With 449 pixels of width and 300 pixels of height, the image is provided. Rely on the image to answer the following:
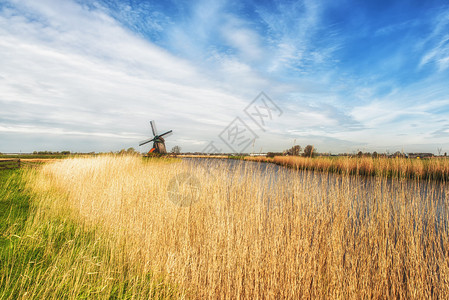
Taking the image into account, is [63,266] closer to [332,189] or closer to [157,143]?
[332,189]

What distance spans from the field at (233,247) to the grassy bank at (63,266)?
0.02 metres

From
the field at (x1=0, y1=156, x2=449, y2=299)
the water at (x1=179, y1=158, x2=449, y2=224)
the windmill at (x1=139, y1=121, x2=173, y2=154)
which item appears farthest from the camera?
the windmill at (x1=139, y1=121, x2=173, y2=154)

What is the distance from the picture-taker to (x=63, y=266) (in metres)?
2.75

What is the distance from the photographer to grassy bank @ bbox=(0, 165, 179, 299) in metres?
2.29

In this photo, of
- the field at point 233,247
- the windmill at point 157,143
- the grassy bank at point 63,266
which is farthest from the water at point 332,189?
the windmill at point 157,143

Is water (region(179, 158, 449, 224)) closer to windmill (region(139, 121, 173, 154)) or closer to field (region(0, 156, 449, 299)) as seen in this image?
field (region(0, 156, 449, 299))

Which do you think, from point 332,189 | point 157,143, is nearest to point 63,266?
point 332,189

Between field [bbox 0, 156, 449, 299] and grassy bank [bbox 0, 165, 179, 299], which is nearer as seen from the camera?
grassy bank [bbox 0, 165, 179, 299]

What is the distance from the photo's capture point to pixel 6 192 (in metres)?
6.53

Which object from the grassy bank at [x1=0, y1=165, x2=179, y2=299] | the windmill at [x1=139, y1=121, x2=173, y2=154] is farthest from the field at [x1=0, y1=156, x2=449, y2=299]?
the windmill at [x1=139, y1=121, x2=173, y2=154]

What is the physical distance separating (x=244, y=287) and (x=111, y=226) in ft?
9.03

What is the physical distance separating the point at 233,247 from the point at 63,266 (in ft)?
7.31

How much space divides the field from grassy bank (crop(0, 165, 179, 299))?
0.02 meters

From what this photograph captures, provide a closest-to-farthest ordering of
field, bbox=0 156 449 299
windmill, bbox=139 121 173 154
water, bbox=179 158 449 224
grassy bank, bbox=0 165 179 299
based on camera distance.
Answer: grassy bank, bbox=0 165 179 299
field, bbox=0 156 449 299
water, bbox=179 158 449 224
windmill, bbox=139 121 173 154
